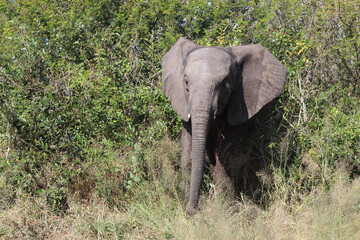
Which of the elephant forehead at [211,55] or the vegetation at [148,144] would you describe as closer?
the vegetation at [148,144]

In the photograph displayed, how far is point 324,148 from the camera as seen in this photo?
570 cm

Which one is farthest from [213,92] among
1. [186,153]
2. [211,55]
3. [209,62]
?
[186,153]

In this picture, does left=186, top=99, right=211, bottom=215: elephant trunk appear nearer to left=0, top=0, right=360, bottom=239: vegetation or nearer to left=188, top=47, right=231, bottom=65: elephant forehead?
left=0, top=0, right=360, bottom=239: vegetation

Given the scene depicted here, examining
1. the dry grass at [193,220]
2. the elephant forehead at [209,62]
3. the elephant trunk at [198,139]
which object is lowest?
the dry grass at [193,220]

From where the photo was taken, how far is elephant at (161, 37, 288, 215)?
4668 mm

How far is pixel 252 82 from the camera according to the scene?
Answer: 544cm

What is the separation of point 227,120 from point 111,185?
167 cm

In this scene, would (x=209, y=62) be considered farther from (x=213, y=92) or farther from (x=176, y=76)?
(x=176, y=76)

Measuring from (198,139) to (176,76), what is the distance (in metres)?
1.14

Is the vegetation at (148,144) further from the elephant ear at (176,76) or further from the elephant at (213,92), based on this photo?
the elephant ear at (176,76)

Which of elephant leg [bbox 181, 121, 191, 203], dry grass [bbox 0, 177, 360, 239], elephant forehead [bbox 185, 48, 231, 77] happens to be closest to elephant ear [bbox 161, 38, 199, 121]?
elephant leg [bbox 181, 121, 191, 203]

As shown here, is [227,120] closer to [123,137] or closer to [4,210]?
[123,137]

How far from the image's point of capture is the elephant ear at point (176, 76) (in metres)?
5.26

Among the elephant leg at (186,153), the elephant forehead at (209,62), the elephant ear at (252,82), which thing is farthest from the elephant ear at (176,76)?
the elephant ear at (252,82)
